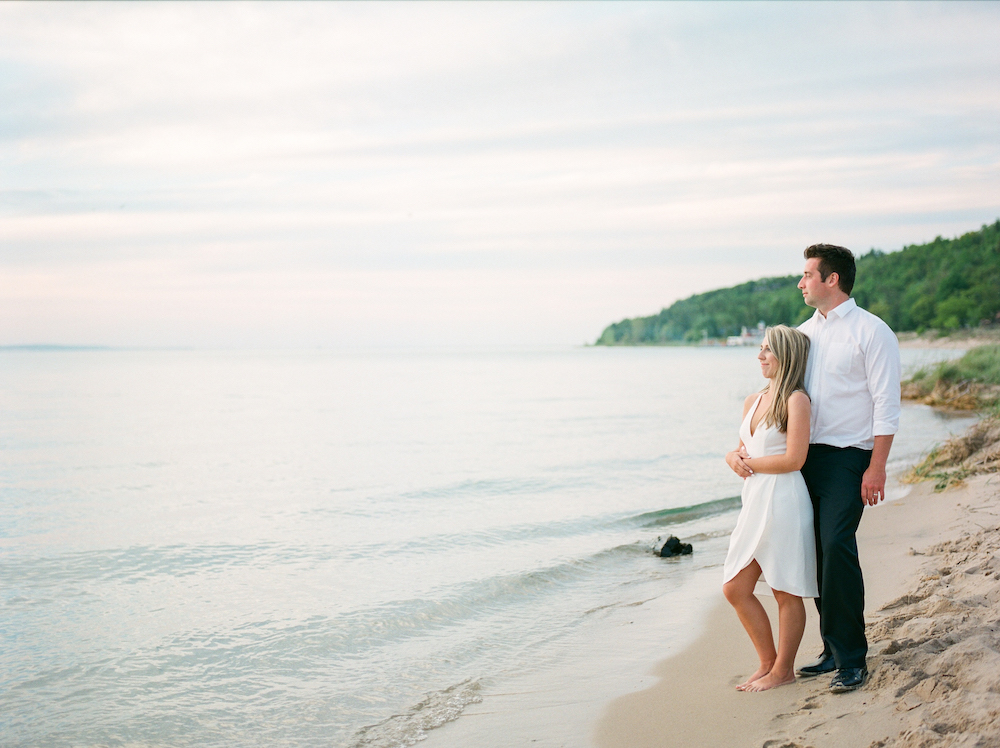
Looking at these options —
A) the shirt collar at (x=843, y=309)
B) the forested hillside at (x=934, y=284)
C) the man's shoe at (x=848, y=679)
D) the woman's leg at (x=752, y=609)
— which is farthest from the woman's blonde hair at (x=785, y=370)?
the forested hillside at (x=934, y=284)

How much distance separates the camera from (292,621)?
25.0 feet

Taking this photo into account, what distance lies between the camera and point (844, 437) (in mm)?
4074

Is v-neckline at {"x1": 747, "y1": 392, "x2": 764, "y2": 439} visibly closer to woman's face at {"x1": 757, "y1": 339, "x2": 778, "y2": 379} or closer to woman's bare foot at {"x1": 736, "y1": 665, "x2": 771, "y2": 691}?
woman's face at {"x1": 757, "y1": 339, "x2": 778, "y2": 379}

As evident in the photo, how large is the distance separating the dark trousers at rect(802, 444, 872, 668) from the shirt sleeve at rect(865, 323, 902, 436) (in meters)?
0.24

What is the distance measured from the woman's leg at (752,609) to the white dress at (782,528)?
0.12 m

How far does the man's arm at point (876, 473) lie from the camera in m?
3.89

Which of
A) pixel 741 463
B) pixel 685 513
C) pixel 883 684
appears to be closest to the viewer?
pixel 883 684

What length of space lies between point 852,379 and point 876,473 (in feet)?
1.72

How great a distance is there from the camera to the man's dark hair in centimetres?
416

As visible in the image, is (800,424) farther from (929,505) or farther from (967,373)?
(967,373)

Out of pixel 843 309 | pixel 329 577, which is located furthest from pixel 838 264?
pixel 329 577

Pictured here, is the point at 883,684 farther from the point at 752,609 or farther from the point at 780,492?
the point at 780,492

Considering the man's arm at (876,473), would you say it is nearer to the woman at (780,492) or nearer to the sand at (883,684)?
the woman at (780,492)

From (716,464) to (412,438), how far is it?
11.3 metres
